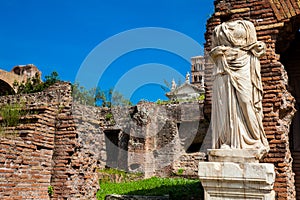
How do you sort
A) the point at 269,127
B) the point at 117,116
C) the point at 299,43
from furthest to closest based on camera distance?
the point at 117,116 < the point at 299,43 < the point at 269,127

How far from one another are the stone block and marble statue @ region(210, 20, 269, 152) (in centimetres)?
26

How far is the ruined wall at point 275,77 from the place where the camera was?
6.18 metres

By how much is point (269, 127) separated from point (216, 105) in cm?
244

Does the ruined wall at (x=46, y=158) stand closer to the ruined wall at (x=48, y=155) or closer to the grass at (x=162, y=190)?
the ruined wall at (x=48, y=155)

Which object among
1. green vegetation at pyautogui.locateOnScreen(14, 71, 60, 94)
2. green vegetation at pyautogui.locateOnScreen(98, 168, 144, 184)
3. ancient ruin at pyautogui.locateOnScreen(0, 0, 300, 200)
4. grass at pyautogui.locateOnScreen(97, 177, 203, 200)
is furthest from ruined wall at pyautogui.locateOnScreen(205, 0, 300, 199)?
green vegetation at pyautogui.locateOnScreen(14, 71, 60, 94)

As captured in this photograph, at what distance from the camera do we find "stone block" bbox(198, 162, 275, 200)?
12.4 ft

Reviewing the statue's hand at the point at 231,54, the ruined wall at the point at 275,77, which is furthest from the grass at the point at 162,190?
the statue's hand at the point at 231,54

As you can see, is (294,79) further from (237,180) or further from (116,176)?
(116,176)

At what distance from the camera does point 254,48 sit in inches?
169

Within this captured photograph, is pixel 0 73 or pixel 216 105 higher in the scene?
pixel 0 73

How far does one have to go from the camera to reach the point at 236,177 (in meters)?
3.89

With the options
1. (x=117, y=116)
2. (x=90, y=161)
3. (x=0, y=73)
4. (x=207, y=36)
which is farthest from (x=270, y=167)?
(x=0, y=73)

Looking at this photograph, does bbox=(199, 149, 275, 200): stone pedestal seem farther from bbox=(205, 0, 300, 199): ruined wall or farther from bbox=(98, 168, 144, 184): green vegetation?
bbox=(98, 168, 144, 184): green vegetation

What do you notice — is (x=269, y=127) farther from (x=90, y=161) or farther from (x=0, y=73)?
(x=0, y=73)
